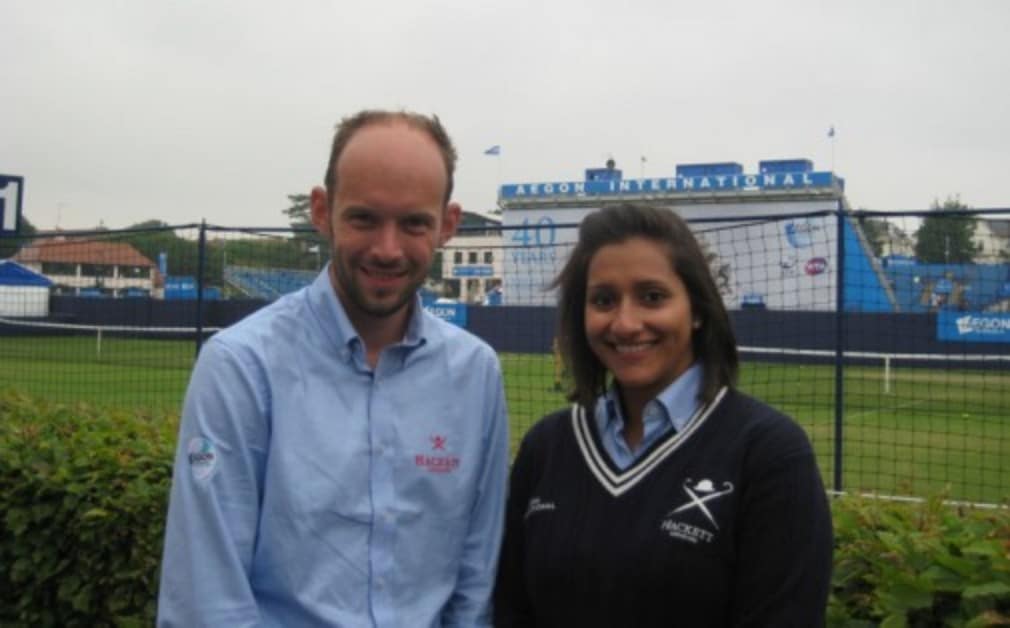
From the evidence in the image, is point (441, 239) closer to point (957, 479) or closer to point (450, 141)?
point (450, 141)

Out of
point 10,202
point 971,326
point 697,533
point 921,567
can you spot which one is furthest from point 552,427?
point 971,326

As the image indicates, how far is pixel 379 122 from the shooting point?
2.30m

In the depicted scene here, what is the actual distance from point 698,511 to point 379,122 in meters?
1.02

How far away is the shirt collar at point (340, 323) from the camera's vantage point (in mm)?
2320

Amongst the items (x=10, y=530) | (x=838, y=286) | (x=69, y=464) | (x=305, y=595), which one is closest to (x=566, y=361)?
(x=305, y=595)

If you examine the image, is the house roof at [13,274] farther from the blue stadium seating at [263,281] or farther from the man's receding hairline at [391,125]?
the man's receding hairline at [391,125]

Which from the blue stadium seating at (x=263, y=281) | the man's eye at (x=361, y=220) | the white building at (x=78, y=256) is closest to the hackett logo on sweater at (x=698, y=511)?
the man's eye at (x=361, y=220)

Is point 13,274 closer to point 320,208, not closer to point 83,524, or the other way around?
point 83,524

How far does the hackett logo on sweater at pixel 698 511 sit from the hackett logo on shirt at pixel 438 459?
0.52 metres

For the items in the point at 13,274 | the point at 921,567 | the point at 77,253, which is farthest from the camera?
the point at 13,274

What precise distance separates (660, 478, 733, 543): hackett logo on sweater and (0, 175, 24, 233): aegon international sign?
707 cm

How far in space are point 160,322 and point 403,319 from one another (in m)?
14.0

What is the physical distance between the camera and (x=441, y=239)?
245 cm

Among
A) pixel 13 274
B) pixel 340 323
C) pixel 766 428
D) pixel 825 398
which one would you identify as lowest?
pixel 825 398
